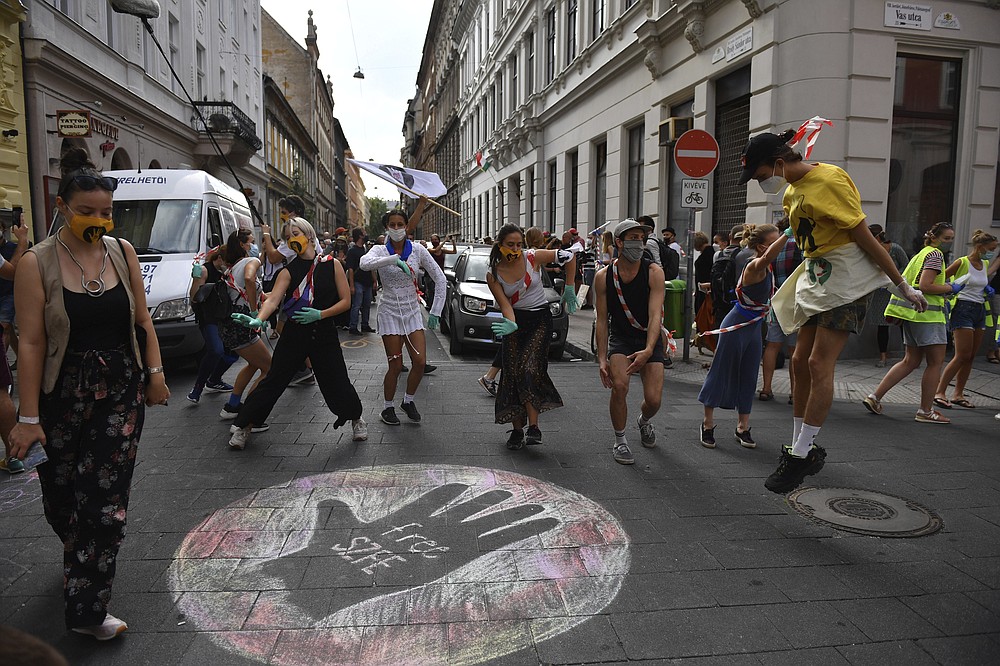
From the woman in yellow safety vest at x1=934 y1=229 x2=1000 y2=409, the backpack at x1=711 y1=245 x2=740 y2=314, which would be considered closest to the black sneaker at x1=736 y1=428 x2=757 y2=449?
the backpack at x1=711 y1=245 x2=740 y2=314

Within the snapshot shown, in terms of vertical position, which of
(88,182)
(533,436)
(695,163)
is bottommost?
(533,436)

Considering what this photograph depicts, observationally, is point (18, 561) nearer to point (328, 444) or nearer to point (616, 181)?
point (328, 444)

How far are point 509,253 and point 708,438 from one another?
2196 mm

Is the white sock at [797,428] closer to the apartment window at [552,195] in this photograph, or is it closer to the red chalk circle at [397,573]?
the red chalk circle at [397,573]

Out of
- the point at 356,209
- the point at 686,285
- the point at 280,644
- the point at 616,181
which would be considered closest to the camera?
the point at 280,644

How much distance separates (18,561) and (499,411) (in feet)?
10.9

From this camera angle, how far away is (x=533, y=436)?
5.84m

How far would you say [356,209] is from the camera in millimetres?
143250

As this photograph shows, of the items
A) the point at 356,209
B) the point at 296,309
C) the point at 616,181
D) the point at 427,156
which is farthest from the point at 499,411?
the point at 356,209

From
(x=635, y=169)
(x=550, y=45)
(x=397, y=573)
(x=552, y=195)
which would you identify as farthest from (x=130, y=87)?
(x=397, y=573)

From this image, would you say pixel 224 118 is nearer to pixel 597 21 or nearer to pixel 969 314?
pixel 597 21

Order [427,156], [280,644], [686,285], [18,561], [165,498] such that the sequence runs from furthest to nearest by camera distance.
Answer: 1. [427,156]
2. [686,285]
3. [165,498]
4. [18,561]
5. [280,644]

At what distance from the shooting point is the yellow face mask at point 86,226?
9.86 feet

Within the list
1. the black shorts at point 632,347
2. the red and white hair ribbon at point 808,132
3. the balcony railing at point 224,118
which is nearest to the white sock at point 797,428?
the black shorts at point 632,347
